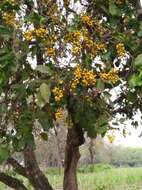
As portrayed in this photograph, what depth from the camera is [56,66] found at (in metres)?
2.28

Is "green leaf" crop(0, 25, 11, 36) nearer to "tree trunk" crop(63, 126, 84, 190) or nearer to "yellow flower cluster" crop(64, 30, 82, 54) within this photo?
"yellow flower cluster" crop(64, 30, 82, 54)

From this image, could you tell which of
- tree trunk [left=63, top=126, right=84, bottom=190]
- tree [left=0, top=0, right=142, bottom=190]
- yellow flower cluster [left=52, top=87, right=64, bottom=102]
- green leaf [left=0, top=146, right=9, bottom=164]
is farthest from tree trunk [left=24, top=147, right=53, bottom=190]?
yellow flower cluster [left=52, top=87, right=64, bottom=102]

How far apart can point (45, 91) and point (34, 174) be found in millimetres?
2013

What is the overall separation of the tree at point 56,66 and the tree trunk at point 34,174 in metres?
1.41

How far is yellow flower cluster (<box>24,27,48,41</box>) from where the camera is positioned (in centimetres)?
221

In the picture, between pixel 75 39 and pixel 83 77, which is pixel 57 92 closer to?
pixel 83 77

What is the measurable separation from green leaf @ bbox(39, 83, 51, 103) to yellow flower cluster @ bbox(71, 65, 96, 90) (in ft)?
0.36

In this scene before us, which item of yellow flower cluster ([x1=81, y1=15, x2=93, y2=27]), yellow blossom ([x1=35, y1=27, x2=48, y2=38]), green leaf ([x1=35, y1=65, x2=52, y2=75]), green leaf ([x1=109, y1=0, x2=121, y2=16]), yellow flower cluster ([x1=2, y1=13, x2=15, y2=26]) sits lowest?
green leaf ([x1=35, y1=65, x2=52, y2=75])

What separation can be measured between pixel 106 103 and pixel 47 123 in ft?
1.01

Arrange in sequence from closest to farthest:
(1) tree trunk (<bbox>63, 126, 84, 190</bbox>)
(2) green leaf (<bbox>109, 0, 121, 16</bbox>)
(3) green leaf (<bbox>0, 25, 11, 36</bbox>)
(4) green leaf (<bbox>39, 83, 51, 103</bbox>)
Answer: (4) green leaf (<bbox>39, 83, 51, 103</bbox>) < (3) green leaf (<bbox>0, 25, 11, 36</bbox>) < (2) green leaf (<bbox>109, 0, 121, 16</bbox>) < (1) tree trunk (<bbox>63, 126, 84, 190</bbox>)

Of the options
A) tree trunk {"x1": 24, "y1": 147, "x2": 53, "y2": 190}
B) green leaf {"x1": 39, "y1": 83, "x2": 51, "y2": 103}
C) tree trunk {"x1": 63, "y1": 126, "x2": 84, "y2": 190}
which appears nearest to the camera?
green leaf {"x1": 39, "y1": 83, "x2": 51, "y2": 103}

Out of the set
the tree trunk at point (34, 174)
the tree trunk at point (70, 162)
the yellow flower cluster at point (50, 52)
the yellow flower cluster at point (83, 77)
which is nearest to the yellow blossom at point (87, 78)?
the yellow flower cluster at point (83, 77)

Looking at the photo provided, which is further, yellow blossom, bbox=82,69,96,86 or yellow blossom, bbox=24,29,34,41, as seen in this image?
yellow blossom, bbox=24,29,34,41

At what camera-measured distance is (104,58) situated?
2.36 m
